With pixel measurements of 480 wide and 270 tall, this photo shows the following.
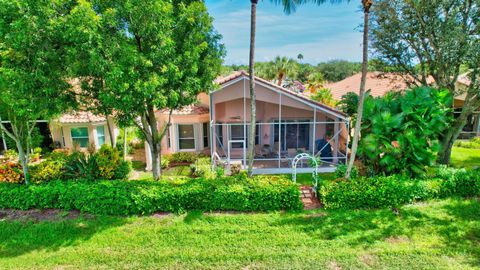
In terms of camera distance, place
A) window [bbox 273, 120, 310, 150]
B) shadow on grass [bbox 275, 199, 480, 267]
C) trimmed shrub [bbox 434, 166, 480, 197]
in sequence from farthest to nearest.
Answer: window [bbox 273, 120, 310, 150] < trimmed shrub [bbox 434, 166, 480, 197] < shadow on grass [bbox 275, 199, 480, 267]

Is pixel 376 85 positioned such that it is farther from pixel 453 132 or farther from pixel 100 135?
pixel 100 135

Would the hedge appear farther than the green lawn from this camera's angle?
No

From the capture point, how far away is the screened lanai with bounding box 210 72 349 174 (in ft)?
48.2

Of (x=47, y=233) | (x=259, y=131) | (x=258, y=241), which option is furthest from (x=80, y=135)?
(x=258, y=241)

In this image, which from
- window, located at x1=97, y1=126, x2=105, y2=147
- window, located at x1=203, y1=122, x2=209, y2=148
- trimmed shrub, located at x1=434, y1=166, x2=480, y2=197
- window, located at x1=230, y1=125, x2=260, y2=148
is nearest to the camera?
trimmed shrub, located at x1=434, y1=166, x2=480, y2=197

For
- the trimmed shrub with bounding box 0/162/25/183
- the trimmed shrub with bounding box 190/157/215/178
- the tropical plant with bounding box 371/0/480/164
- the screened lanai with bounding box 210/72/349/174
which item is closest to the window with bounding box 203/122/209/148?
the screened lanai with bounding box 210/72/349/174

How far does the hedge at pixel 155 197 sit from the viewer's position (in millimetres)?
9180

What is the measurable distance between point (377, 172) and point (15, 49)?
1473cm

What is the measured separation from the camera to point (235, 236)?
8.00 metres

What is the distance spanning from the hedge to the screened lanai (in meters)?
5.09

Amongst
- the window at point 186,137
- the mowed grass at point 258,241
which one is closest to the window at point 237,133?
the window at point 186,137

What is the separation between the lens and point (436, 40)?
12.8 meters

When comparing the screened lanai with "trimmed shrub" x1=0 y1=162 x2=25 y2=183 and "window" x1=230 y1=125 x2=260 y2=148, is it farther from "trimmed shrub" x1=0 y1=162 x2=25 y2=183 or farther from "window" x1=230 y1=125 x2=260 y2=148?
"trimmed shrub" x1=0 y1=162 x2=25 y2=183

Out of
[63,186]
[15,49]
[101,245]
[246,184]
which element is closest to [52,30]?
[15,49]
